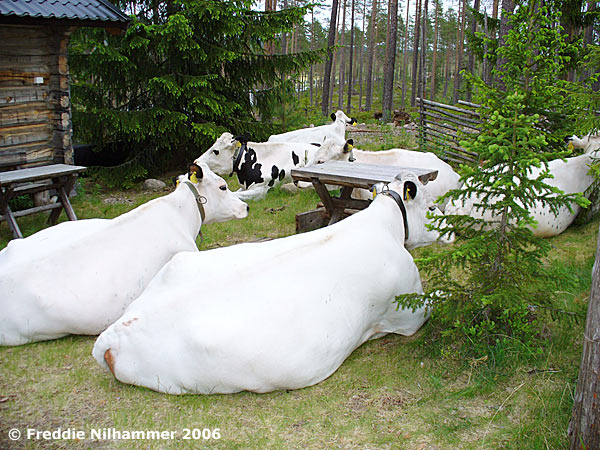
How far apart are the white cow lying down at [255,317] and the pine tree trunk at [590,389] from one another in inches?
63.1

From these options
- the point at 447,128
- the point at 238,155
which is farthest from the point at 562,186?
the point at 238,155

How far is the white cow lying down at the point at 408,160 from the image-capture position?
28.2 feet

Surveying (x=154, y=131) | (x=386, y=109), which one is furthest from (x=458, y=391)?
(x=386, y=109)

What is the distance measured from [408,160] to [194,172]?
12.9 feet

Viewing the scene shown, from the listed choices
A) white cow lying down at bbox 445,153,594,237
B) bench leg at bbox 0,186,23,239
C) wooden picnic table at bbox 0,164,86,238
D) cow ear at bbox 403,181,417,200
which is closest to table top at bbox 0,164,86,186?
wooden picnic table at bbox 0,164,86,238

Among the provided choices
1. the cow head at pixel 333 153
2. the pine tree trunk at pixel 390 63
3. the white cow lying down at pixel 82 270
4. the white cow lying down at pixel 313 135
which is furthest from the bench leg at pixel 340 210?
the pine tree trunk at pixel 390 63

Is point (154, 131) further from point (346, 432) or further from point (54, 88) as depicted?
point (346, 432)

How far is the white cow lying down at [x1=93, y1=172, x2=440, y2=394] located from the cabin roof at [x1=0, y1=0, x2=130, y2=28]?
18.0 feet

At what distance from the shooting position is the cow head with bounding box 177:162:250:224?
6.08 metres

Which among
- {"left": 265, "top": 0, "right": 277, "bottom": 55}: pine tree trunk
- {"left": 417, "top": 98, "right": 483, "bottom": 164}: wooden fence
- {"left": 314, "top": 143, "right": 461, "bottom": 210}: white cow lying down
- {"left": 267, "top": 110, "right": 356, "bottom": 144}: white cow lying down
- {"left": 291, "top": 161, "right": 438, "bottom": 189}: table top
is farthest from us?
{"left": 265, "top": 0, "right": 277, "bottom": 55}: pine tree trunk

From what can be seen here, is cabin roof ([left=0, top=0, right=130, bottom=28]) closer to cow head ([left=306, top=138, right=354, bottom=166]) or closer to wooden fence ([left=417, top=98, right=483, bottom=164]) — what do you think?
cow head ([left=306, top=138, right=354, bottom=166])

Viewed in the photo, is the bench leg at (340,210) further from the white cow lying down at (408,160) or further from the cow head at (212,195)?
the cow head at (212,195)

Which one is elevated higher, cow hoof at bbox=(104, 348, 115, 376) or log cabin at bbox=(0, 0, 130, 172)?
log cabin at bbox=(0, 0, 130, 172)

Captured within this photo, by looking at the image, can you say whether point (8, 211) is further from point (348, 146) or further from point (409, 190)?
point (409, 190)
